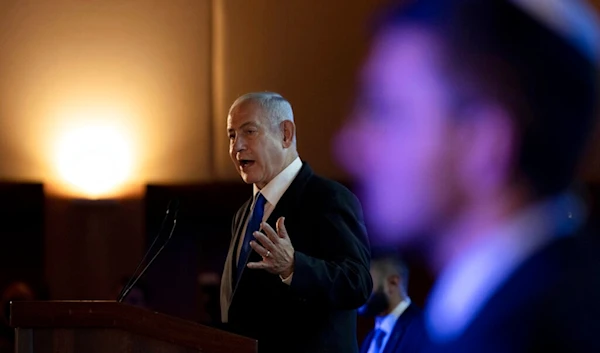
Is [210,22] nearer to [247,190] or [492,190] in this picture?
[247,190]

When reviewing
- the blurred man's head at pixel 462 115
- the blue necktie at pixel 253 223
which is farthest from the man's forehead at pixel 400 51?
the blue necktie at pixel 253 223

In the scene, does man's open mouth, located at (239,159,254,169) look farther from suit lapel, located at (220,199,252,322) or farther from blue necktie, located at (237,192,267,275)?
suit lapel, located at (220,199,252,322)

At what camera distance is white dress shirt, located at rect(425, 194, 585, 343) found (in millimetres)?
5086

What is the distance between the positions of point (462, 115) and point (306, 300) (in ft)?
11.2

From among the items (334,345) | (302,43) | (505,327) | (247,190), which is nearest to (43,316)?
(334,345)

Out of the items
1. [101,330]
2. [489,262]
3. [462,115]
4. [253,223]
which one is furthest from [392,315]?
[101,330]

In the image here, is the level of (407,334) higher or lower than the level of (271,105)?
lower

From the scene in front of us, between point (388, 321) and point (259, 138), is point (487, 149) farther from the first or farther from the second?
point (259, 138)

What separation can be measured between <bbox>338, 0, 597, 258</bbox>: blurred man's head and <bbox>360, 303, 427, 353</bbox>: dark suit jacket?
3.68 ft

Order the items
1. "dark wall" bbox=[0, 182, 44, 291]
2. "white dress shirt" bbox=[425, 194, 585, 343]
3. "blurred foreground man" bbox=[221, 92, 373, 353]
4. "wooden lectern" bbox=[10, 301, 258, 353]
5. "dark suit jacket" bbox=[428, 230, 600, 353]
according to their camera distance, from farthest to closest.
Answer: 1. "dark wall" bbox=[0, 182, 44, 291]
2. "white dress shirt" bbox=[425, 194, 585, 343]
3. "dark suit jacket" bbox=[428, 230, 600, 353]
4. "blurred foreground man" bbox=[221, 92, 373, 353]
5. "wooden lectern" bbox=[10, 301, 258, 353]

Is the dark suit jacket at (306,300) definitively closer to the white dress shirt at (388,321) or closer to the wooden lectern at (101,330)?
the wooden lectern at (101,330)

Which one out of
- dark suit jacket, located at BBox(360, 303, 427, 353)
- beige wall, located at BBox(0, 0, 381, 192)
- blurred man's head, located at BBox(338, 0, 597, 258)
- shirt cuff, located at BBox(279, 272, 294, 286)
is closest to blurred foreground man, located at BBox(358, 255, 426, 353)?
dark suit jacket, located at BBox(360, 303, 427, 353)

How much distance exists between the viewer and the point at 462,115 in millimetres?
5594

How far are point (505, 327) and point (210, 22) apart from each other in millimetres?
2761
